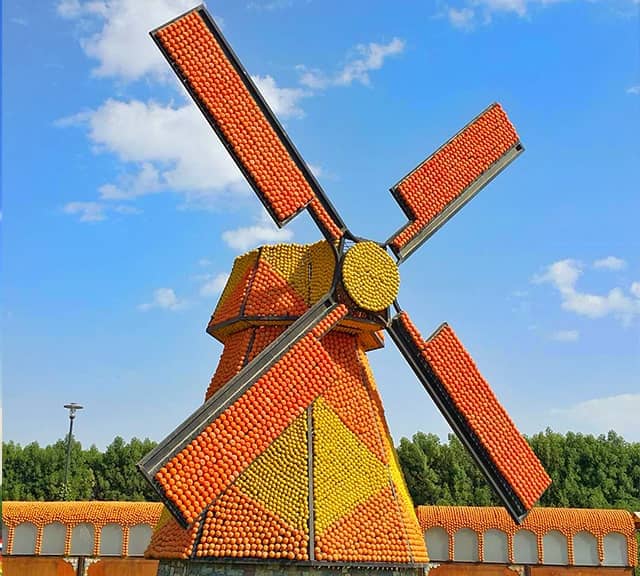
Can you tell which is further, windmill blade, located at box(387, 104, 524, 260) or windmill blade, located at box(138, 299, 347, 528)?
windmill blade, located at box(387, 104, 524, 260)

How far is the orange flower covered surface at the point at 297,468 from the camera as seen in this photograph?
336 inches

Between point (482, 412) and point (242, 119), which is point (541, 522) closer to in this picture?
point (482, 412)

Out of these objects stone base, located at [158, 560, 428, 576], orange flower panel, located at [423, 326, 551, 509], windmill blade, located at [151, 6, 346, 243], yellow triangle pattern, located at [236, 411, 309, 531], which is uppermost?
windmill blade, located at [151, 6, 346, 243]

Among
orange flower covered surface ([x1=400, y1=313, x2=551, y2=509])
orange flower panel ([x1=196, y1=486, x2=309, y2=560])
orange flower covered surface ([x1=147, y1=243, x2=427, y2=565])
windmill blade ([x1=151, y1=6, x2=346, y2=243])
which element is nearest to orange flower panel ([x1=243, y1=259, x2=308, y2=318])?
orange flower covered surface ([x1=147, y1=243, x2=427, y2=565])

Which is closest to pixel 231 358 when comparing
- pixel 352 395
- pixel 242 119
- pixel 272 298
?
pixel 272 298

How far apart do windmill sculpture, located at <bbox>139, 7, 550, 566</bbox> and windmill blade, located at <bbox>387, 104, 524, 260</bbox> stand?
3cm

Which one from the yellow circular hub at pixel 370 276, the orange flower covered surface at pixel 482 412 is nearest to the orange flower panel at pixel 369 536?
the orange flower covered surface at pixel 482 412

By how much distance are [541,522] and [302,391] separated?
12.4 m

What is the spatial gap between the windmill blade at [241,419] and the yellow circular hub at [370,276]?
1.14 ft

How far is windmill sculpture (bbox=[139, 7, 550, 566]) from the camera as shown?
8633 mm

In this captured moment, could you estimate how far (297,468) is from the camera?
Answer: 907 centimetres

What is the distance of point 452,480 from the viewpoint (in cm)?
2667

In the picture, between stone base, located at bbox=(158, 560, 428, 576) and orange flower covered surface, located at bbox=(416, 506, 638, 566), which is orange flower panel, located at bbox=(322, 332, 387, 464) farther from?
orange flower covered surface, located at bbox=(416, 506, 638, 566)

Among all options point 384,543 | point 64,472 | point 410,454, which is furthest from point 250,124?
point 64,472
